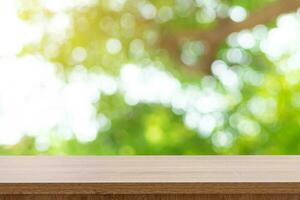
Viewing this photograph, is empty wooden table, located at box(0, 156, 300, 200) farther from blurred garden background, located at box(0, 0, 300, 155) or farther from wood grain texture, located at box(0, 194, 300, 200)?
blurred garden background, located at box(0, 0, 300, 155)

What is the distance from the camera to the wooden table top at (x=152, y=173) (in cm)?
146

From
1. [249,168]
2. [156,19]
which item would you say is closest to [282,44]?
[156,19]

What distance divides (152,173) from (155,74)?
3.69 meters

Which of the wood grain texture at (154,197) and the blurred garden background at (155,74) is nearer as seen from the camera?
the wood grain texture at (154,197)

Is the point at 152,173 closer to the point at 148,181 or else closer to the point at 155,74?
the point at 148,181

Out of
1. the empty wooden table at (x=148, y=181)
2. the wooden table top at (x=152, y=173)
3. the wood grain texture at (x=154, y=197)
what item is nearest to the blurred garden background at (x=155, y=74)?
the wooden table top at (x=152, y=173)

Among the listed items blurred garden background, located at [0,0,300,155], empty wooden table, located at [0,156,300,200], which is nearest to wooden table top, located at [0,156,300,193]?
empty wooden table, located at [0,156,300,200]

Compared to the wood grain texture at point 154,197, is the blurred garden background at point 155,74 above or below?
above

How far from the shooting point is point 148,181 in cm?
147

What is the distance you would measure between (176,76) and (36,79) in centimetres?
100

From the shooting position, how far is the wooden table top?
146 centimetres

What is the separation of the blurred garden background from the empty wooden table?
354 cm

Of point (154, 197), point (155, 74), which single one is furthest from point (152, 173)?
point (155, 74)

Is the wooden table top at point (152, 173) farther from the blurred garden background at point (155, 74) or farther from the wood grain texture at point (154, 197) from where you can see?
the blurred garden background at point (155, 74)
